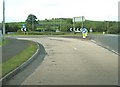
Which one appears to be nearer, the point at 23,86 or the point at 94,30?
the point at 23,86

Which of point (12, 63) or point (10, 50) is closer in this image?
point (12, 63)

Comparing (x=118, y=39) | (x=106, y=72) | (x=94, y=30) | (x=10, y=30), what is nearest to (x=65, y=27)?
(x=94, y=30)

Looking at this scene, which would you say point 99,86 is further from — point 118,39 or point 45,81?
point 118,39

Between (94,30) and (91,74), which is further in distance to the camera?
(94,30)

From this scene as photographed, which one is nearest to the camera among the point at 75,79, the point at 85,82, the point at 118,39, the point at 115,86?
the point at 115,86

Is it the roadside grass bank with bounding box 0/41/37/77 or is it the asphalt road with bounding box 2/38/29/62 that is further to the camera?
the asphalt road with bounding box 2/38/29/62

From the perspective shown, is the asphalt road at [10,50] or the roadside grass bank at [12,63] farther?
the asphalt road at [10,50]

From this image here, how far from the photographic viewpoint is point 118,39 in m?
26.8

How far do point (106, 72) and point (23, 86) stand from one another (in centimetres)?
506

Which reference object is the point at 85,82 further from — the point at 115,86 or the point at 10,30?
the point at 10,30

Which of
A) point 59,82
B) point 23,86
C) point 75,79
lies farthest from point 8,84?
point 75,79

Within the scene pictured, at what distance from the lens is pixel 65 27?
135 m

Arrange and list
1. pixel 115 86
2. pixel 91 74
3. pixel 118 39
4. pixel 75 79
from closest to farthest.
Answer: pixel 115 86 < pixel 75 79 < pixel 91 74 < pixel 118 39

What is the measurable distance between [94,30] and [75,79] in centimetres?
12360
